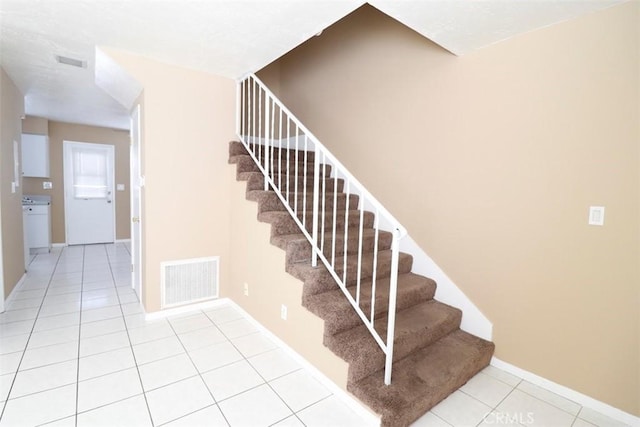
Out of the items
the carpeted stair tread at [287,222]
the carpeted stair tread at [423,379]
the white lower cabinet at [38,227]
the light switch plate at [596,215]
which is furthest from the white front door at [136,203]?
the light switch plate at [596,215]

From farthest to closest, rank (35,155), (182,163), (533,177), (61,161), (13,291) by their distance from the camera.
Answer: (61,161) → (35,155) → (13,291) → (182,163) → (533,177)

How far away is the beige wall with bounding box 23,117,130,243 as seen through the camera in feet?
18.5

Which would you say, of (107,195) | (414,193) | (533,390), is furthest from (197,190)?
(107,195)

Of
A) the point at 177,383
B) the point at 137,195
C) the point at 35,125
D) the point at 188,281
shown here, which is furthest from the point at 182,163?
the point at 35,125

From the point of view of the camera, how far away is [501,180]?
91.5 inches

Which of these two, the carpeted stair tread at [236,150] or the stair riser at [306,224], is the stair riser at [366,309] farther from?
the carpeted stair tread at [236,150]

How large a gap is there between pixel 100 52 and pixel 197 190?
4.61 feet

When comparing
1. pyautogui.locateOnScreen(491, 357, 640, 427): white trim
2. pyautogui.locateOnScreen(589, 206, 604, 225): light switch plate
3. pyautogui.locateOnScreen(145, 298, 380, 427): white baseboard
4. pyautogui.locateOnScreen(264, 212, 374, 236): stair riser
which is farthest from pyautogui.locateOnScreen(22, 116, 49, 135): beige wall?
pyautogui.locateOnScreen(589, 206, 604, 225): light switch plate

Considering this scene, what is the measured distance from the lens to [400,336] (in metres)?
2.13

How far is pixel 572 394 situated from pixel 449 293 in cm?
99

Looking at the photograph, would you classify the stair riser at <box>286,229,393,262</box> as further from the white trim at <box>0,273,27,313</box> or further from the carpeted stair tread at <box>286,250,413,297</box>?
the white trim at <box>0,273,27,313</box>

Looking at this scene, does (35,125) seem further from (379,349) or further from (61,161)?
(379,349)

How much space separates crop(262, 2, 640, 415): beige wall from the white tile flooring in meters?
0.42

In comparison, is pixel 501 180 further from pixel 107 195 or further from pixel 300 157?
pixel 107 195
